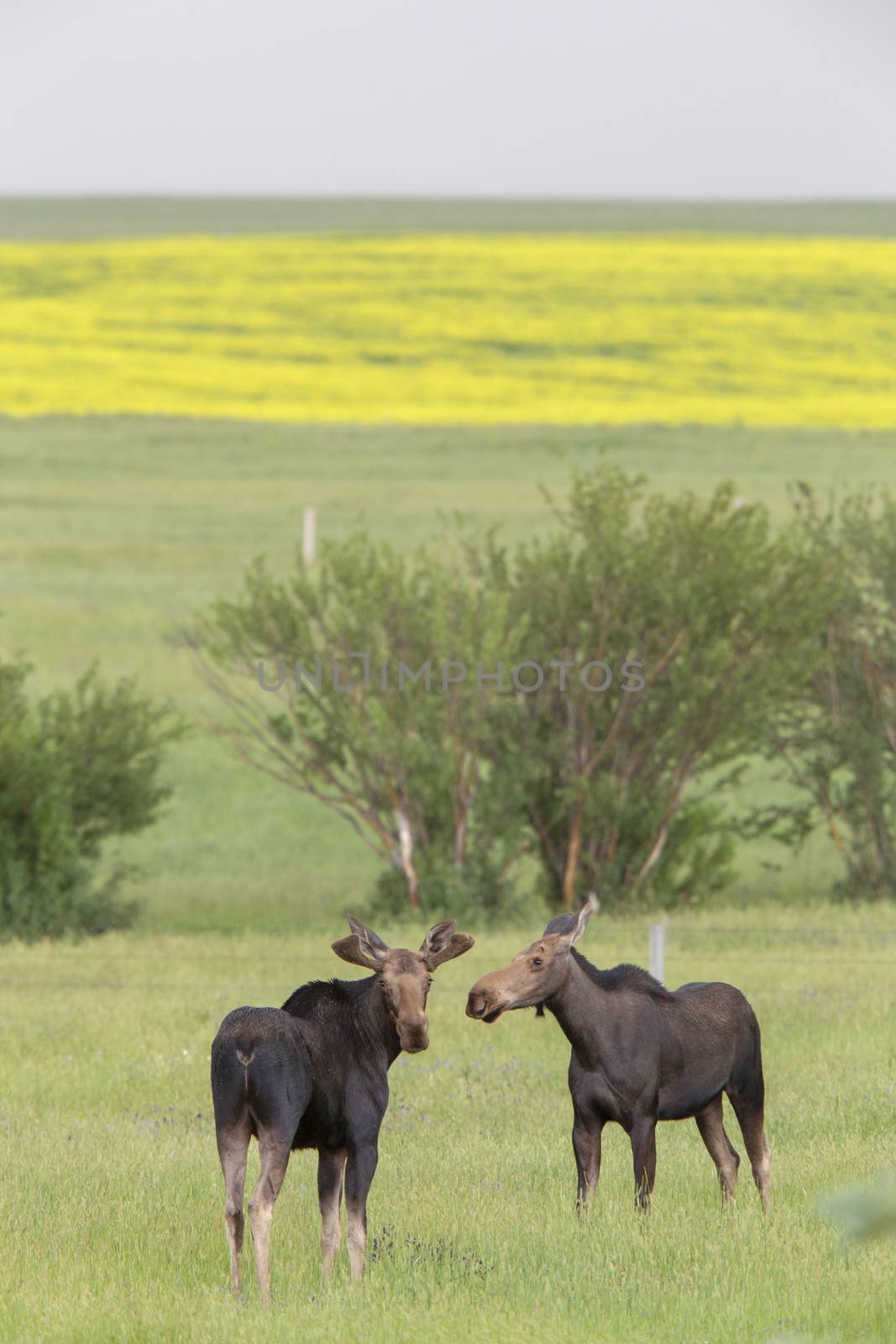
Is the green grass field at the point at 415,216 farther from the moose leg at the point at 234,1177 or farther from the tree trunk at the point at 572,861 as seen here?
the moose leg at the point at 234,1177

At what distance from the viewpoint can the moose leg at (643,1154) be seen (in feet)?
24.0

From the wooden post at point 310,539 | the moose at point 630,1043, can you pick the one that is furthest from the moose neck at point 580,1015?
the wooden post at point 310,539

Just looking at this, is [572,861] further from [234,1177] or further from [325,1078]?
[234,1177]

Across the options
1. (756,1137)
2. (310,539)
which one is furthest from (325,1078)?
(310,539)

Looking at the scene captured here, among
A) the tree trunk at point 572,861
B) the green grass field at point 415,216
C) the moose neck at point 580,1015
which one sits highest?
the green grass field at point 415,216

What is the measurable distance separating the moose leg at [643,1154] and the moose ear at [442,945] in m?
1.19

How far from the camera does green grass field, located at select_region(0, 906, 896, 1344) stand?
21.2ft

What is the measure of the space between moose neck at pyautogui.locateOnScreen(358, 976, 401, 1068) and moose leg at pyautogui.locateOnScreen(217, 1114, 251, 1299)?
0.57 meters

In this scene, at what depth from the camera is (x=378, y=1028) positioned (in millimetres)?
6859

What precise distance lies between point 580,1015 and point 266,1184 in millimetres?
1524

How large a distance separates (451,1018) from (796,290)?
5734cm

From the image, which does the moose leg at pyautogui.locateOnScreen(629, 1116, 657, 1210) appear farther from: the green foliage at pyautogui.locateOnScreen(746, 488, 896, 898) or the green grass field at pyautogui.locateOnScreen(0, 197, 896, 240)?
the green grass field at pyautogui.locateOnScreen(0, 197, 896, 240)

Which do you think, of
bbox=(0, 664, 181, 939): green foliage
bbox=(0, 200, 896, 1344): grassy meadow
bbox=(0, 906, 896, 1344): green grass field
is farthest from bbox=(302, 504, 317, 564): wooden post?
bbox=(0, 906, 896, 1344): green grass field

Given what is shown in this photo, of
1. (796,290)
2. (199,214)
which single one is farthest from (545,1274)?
(199,214)
